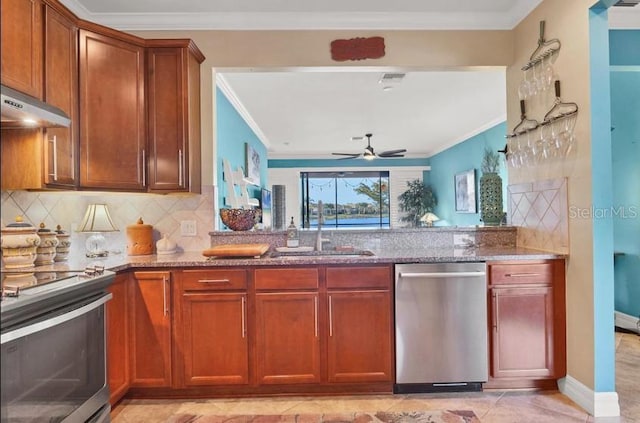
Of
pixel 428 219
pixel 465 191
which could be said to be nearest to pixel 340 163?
pixel 428 219

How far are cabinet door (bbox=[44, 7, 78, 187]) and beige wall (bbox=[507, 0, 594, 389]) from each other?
294cm

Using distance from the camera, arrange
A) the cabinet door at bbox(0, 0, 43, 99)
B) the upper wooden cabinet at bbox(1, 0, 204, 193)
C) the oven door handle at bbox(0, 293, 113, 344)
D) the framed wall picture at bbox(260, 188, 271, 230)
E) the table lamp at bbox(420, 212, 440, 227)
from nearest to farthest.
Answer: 1. the oven door handle at bbox(0, 293, 113, 344)
2. the cabinet door at bbox(0, 0, 43, 99)
3. the upper wooden cabinet at bbox(1, 0, 204, 193)
4. the framed wall picture at bbox(260, 188, 271, 230)
5. the table lamp at bbox(420, 212, 440, 227)

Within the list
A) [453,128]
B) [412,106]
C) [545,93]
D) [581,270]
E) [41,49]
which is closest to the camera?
[41,49]

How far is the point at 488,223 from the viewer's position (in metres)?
3.12

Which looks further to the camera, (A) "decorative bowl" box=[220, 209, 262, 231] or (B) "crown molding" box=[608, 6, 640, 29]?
(A) "decorative bowl" box=[220, 209, 262, 231]

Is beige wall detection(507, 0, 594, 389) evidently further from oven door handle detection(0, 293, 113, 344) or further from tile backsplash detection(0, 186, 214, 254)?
oven door handle detection(0, 293, 113, 344)

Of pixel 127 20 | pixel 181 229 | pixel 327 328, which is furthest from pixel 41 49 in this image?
pixel 327 328

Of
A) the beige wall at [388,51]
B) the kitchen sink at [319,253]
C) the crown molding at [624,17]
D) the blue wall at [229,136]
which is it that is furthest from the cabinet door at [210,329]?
the crown molding at [624,17]

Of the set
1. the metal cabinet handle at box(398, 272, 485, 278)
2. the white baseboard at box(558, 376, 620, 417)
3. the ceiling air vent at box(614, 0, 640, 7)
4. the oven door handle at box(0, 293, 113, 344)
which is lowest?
the white baseboard at box(558, 376, 620, 417)

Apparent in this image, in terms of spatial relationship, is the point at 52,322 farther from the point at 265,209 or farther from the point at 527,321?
the point at 265,209

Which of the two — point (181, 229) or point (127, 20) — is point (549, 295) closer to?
point (181, 229)

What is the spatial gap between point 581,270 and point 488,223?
2.93 ft

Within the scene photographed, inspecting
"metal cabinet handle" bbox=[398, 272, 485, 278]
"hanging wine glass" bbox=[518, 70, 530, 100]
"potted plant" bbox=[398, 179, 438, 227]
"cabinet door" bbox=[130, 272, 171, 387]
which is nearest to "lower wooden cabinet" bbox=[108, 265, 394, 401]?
"cabinet door" bbox=[130, 272, 171, 387]

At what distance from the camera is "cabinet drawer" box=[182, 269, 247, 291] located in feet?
7.70
